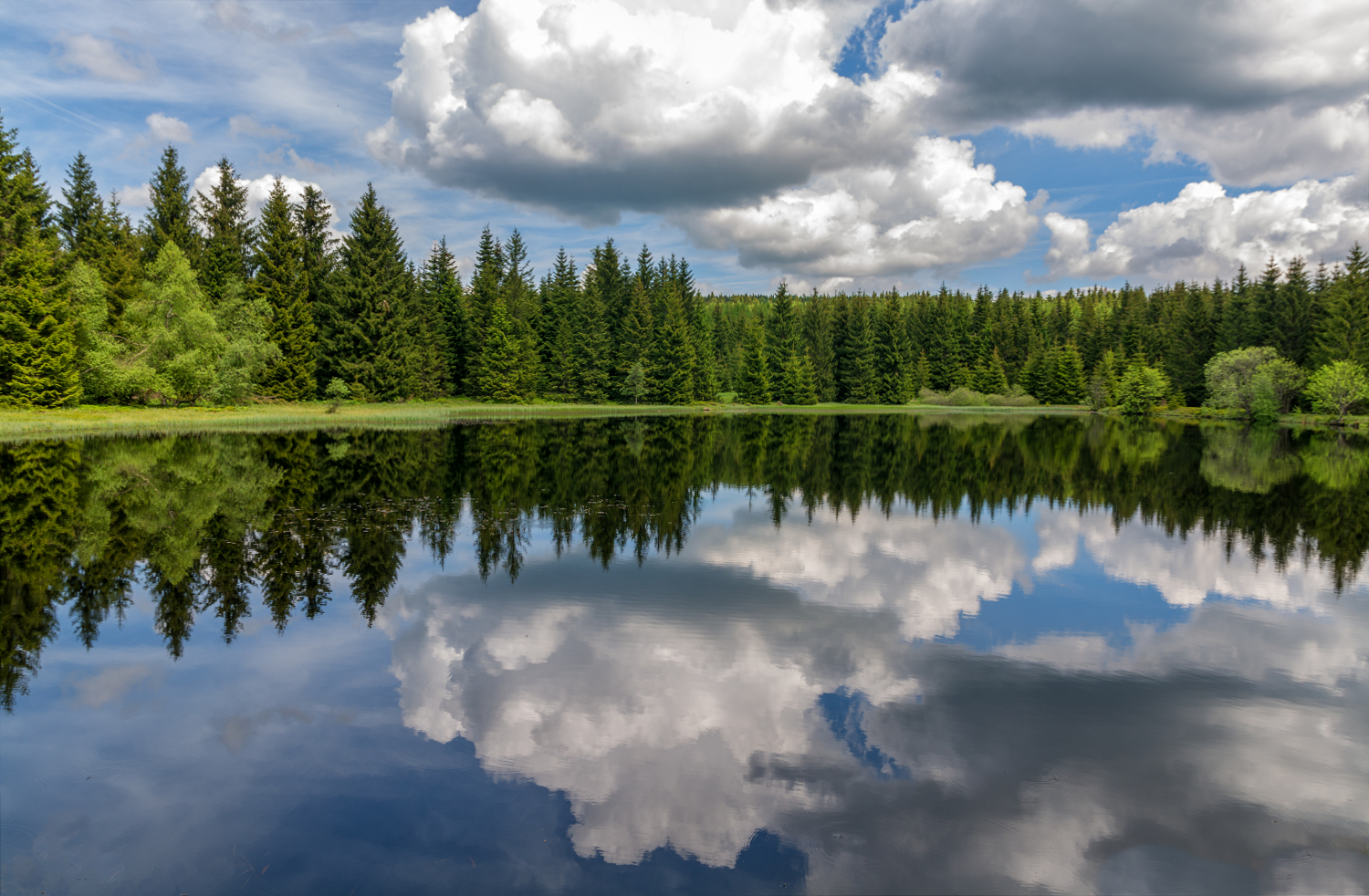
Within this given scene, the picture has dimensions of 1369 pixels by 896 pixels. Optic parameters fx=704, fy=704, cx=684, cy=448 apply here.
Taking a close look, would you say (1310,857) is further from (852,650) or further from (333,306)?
(333,306)

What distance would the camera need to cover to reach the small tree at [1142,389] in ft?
270

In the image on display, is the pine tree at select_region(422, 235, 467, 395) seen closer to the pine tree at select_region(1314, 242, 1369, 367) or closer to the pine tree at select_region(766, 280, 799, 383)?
the pine tree at select_region(766, 280, 799, 383)

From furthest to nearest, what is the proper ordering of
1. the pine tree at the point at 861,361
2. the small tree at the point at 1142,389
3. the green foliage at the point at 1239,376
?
the pine tree at the point at 861,361
the small tree at the point at 1142,389
the green foliage at the point at 1239,376

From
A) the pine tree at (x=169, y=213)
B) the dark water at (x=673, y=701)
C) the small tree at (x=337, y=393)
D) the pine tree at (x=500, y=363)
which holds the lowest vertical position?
the dark water at (x=673, y=701)

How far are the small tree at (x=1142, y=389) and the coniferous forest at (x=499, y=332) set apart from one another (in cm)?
24

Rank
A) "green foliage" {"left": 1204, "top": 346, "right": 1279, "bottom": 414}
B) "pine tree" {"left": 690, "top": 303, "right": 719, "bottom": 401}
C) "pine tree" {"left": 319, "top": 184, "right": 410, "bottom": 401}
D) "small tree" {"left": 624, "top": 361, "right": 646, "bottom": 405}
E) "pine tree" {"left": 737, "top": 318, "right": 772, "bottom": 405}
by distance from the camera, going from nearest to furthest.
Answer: "pine tree" {"left": 319, "top": 184, "right": 410, "bottom": 401} → "green foliage" {"left": 1204, "top": 346, "right": 1279, "bottom": 414} → "small tree" {"left": 624, "top": 361, "right": 646, "bottom": 405} → "pine tree" {"left": 690, "top": 303, "right": 719, "bottom": 401} → "pine tree" {"left": 737, "top": 318, "right": 772, "bottom": 405}

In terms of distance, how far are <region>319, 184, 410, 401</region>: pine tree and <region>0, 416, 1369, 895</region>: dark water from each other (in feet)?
141

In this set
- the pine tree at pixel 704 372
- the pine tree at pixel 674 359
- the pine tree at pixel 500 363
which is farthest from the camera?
the pine tree at pixel 704 372

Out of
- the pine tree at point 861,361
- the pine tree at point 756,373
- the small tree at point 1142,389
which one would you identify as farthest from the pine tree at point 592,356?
the small tree at point 1142,389

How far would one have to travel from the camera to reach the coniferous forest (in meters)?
45.2

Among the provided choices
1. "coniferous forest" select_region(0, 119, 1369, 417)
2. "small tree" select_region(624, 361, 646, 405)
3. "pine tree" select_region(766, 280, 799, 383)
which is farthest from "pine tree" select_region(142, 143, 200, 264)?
"pine tree" select_region(766, 280, 799, 383)

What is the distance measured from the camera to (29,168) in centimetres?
4984

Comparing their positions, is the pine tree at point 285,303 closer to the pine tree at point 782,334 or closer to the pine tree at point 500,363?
the pine tree at point 500,363

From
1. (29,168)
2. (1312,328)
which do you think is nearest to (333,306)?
(29,168)
